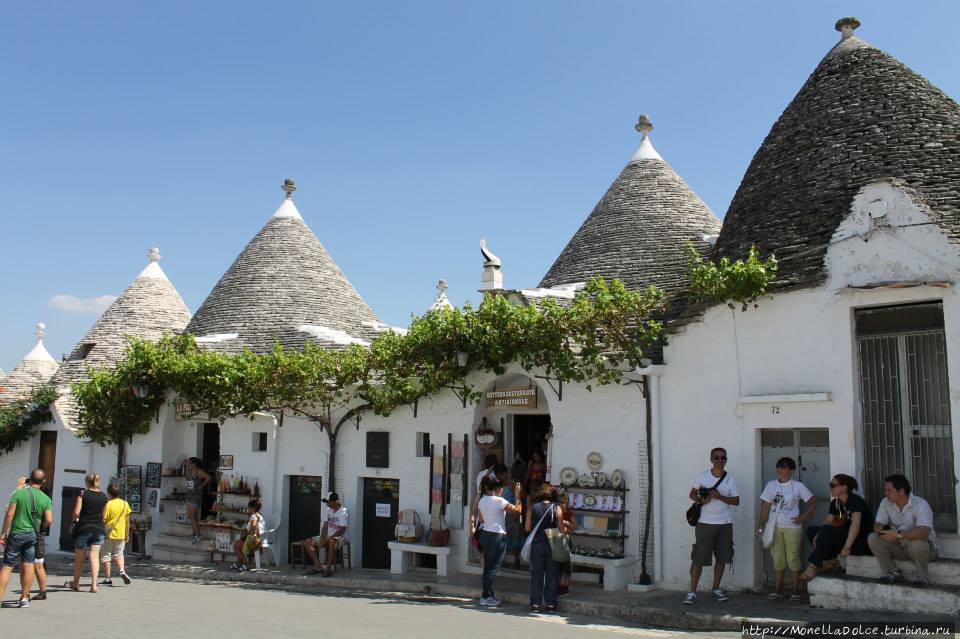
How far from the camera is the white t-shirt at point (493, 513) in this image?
34.9 feet

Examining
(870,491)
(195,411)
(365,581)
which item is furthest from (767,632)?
(195,411)

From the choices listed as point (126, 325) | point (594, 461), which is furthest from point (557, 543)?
point (126, 325)

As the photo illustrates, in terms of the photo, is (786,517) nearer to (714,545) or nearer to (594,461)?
(714,545)

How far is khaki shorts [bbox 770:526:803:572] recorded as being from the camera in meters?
9.74

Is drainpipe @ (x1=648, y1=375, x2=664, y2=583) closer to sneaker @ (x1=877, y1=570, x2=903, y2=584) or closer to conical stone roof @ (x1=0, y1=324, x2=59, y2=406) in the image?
sneaker @ (x1=877, y1=570, x2=903, y2=584)

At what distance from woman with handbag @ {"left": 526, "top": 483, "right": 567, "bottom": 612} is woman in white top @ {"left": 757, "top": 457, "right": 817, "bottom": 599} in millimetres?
2471

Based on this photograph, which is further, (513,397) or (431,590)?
(513,397)

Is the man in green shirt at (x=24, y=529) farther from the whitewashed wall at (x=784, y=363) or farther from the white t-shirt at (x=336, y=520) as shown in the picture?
the whitewashed wall at (x=784, y=363)

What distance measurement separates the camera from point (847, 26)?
518 inches

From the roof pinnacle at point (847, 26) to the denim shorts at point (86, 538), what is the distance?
13399 millimetres

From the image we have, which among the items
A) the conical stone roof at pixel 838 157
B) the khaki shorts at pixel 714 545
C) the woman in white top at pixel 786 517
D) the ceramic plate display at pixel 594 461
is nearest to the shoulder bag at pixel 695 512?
the khaki shorts at pixel 714 545

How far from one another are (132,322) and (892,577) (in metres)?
19.1

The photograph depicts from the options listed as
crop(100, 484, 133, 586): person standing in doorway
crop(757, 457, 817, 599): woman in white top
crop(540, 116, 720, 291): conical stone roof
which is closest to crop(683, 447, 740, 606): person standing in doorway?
crop(757, 457, 817, 599): woman in white top

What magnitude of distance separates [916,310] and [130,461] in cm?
1569
